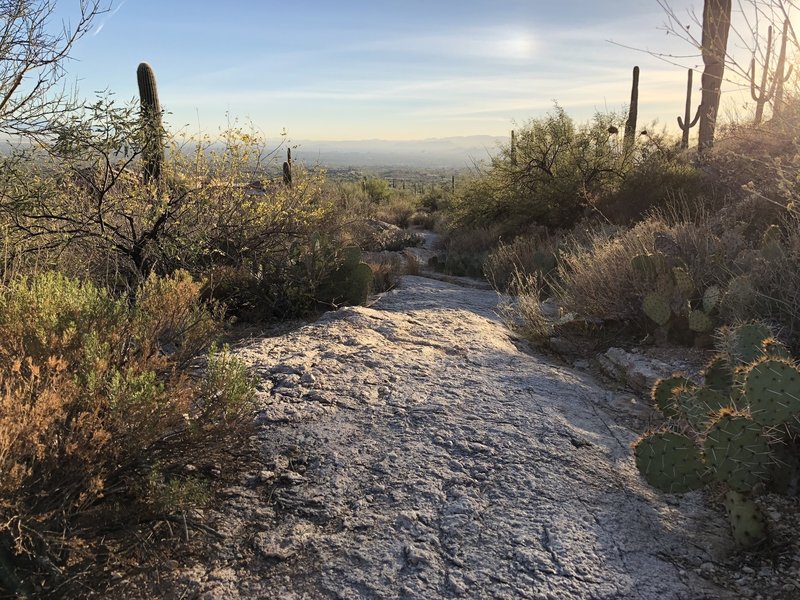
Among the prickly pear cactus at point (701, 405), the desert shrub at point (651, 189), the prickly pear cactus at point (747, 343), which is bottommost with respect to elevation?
the prickly pear cactus at point (701, 405)

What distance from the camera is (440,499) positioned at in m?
2.71

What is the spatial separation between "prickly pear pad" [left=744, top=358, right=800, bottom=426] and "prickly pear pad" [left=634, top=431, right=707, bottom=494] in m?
0.35

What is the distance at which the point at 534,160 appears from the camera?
1382 centimetres

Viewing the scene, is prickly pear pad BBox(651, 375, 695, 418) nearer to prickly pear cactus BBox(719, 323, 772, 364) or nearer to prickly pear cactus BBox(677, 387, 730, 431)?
prickly pear cactus BBox(677, 387, 730, 431)

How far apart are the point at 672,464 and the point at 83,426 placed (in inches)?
105

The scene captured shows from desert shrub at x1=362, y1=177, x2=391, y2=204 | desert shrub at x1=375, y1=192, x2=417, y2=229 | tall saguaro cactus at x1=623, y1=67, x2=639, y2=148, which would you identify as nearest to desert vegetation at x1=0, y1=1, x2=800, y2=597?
tall saguaro cactus at x1=623, y1=67, x2=639, y2=148

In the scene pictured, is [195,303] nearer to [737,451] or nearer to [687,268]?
[737,451]

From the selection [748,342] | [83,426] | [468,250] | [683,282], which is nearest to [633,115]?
[468,250]

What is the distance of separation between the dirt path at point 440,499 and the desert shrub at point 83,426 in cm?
37

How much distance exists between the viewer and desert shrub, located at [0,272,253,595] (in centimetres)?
183

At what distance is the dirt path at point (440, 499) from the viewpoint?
220 cm

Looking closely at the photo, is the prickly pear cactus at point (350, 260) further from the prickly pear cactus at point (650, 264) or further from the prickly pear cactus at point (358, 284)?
the prickly pear cactus at point (650, 264)

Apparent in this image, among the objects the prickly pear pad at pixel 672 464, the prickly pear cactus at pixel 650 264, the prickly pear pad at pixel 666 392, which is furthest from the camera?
the prickly pear cactus at pixel 650 264

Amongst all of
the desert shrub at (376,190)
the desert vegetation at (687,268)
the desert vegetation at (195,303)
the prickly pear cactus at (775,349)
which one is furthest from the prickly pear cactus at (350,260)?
the desert shrub at (376,190)
